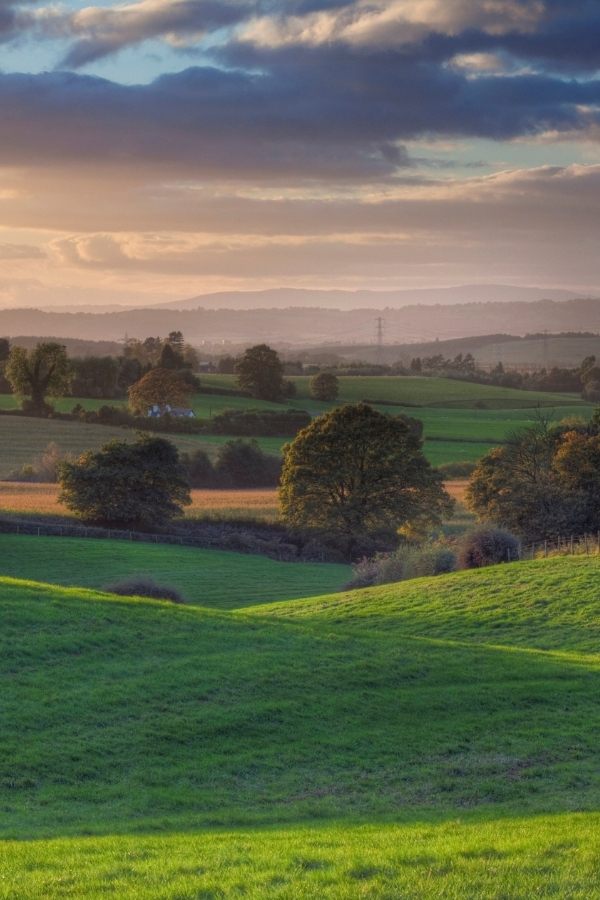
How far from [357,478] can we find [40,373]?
67223 mm

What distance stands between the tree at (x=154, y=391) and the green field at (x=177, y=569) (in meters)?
64.0

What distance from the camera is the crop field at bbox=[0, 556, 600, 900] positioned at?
12.2 m

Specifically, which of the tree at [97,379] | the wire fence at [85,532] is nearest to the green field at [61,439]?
the tree at [97,379]

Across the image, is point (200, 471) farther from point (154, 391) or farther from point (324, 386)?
point (324, 386)

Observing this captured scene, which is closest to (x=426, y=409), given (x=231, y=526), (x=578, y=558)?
(x=231, y=526)

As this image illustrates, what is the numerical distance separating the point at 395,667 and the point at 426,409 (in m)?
128

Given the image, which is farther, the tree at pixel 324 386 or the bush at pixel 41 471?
the tree at pixel 324 386

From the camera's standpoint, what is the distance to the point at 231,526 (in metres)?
83.0

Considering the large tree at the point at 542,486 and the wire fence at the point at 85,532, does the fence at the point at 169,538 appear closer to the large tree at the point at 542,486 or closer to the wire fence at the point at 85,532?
the wire fence at the point at 85,532

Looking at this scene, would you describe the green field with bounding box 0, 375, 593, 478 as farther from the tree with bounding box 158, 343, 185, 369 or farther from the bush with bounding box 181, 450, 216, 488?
the bush with bounding box 181, 450, 216, 488

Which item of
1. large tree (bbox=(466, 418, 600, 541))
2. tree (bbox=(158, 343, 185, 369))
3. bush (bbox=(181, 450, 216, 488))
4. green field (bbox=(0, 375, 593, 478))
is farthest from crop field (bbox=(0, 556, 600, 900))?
tree (bbox=(158, 343, 185, 369))

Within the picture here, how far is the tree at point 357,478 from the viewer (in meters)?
79.6

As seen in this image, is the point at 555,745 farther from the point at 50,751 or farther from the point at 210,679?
the point at 50,751

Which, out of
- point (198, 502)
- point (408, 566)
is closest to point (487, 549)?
point (408, 566)
